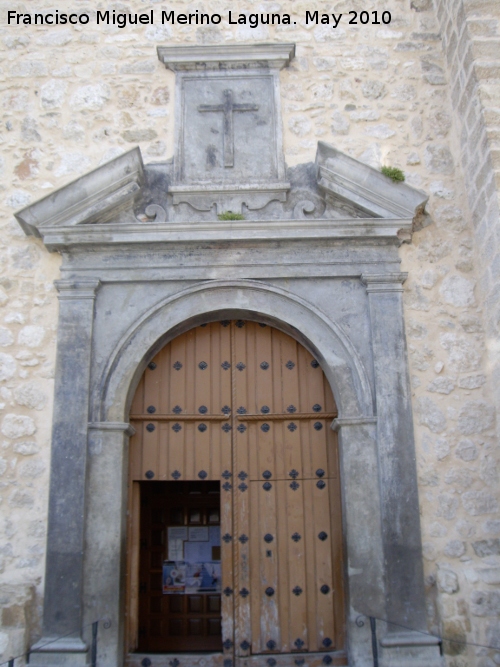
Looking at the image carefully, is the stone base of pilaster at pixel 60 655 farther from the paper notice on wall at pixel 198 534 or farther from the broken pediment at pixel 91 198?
the broken pediment at pixel 91 198

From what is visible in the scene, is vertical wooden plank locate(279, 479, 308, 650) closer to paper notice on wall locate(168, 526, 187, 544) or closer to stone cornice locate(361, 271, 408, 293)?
stone cornice locate(361, 271, 408, 293)

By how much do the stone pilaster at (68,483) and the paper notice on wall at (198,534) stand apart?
6.34 feet

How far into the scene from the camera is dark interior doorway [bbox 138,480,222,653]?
219 inches

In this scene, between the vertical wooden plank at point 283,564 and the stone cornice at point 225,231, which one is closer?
the vertical wooden plank at point 283,564

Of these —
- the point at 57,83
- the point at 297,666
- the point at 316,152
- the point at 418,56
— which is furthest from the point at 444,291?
the point at 57,83

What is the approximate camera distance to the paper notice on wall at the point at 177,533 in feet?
19.1

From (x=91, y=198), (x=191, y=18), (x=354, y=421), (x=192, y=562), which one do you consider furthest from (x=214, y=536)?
(x=191, y=18)

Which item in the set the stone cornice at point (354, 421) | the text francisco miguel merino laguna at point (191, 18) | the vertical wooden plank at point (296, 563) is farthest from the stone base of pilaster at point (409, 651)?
the text francisco miguel merino laguna at point (191, 18)

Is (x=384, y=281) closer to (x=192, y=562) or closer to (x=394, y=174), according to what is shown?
(x=394, y=174)

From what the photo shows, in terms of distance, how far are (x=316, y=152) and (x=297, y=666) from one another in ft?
11.7

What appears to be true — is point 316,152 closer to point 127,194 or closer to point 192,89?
point 192,89

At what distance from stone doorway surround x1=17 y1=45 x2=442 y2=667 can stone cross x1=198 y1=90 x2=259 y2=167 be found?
398 millimetres

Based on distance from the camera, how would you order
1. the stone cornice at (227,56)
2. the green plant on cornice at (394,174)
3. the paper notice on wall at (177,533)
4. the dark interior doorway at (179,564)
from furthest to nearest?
the paper notice on wall at (177,533) < the dark interior doorway at (179,564) < the stone cornice at (227,56) < the green plant on cornice at (394,174)

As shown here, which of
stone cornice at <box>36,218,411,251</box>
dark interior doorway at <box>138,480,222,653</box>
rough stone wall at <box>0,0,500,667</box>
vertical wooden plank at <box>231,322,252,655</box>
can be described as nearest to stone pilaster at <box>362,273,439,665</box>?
rough stone wall at <box>0,0,500,667</box>
